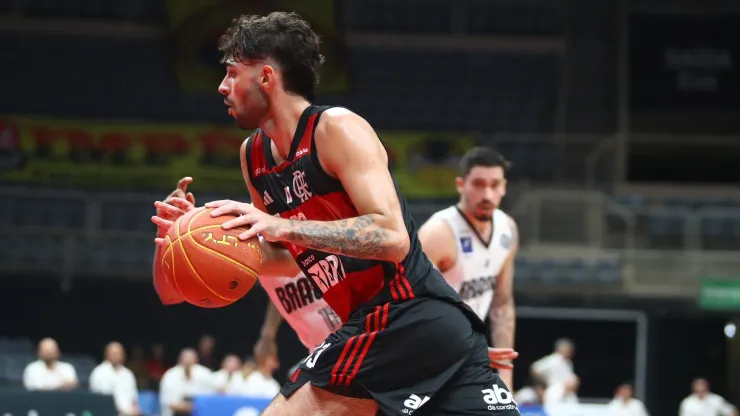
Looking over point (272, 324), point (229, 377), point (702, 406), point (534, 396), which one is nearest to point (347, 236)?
point (272, 324)

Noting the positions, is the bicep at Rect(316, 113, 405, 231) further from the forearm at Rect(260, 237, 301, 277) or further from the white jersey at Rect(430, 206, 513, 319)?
the white jersey at Rect(430, 206, 513, 319)

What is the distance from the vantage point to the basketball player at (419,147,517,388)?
5820 millimetres

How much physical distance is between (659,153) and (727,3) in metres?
4.02

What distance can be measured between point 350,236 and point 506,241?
2.69 meters

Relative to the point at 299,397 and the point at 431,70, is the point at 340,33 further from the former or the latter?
the point at 299,397

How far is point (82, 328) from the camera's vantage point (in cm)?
1720

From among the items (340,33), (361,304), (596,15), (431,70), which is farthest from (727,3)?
(361,304)

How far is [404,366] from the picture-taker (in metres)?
3.64

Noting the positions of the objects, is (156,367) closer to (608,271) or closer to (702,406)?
(608,271)

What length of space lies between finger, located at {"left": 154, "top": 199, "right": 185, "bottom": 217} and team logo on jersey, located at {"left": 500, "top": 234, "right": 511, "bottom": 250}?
257cm

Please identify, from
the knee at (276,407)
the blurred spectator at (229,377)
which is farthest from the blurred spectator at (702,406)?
the knee at (276,407)

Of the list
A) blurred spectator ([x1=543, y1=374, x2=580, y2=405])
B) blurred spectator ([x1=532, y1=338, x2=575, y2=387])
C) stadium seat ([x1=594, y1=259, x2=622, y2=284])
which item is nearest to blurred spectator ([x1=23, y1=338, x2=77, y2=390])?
blurred spectator ([x1=543, y1=374, x2=580, y2=405])

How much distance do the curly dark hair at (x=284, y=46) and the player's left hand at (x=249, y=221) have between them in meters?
0.54

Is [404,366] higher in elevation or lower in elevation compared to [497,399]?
higher
